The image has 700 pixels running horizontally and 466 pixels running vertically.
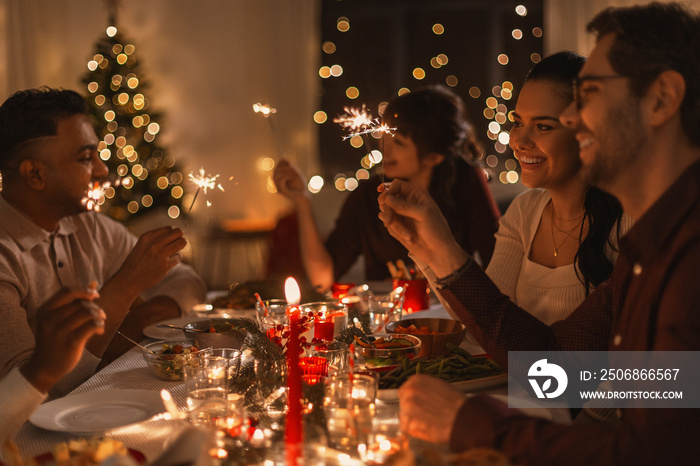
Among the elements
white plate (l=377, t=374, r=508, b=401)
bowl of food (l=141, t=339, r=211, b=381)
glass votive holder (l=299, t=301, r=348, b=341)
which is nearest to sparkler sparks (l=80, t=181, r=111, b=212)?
bowl of food (l=141, t=339, r=211, b=381)

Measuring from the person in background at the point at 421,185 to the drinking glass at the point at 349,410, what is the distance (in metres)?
2.00

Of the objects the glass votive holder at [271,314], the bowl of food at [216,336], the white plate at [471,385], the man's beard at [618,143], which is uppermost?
the man's beard at [618,143]

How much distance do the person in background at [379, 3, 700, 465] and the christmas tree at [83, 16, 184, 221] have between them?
15.5 ft

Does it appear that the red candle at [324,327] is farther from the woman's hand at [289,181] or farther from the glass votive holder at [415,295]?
the woman's hand at [289,181]

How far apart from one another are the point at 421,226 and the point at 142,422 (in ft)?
2.79

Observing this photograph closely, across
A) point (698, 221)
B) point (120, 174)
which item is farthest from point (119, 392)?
point (120, 174)

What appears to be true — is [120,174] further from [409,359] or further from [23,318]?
[409,359]

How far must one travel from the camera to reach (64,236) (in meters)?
2.43

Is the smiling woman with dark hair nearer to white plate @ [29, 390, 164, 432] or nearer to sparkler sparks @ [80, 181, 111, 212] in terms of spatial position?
white plate @ [29, 390, 164, 432]

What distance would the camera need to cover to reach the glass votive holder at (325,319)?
5.48 ft

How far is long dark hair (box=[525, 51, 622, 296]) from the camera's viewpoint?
6.08 ft

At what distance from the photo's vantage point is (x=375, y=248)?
3463 mm

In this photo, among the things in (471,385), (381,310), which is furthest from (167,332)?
(471,385)

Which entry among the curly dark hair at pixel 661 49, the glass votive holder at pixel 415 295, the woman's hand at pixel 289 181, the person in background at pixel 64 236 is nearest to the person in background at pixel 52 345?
the person in background at pixel 64 236
